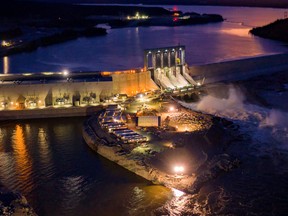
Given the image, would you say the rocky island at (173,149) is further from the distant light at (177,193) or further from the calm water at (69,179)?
the calm water at (69,179)

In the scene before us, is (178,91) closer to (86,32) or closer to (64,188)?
(64,188)

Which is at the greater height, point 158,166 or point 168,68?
point 168,68

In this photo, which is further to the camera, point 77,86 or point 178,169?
point 77,86

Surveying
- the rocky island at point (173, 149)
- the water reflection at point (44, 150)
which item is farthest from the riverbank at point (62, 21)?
the rocky island at point (173, 149)

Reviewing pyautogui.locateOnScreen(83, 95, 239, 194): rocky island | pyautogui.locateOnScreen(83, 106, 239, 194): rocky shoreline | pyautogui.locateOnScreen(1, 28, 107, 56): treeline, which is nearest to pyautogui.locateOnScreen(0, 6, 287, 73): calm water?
pyautogui.locateOnScreen(1, 28, 107, 56): treeline

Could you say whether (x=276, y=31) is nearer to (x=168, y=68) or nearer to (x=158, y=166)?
(x=168, y=68)

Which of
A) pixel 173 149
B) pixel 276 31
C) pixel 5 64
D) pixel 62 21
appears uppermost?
pixel 62 21

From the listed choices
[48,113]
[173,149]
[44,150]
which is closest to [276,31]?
[48,113]

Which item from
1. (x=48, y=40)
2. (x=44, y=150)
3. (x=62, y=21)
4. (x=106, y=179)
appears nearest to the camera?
(x=106, y=179)

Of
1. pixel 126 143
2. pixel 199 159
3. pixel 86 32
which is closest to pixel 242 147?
pixel 199 159

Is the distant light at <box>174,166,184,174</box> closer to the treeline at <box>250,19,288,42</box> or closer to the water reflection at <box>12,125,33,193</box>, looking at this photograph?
the water reflection at <box>12,125,33,193</box>
